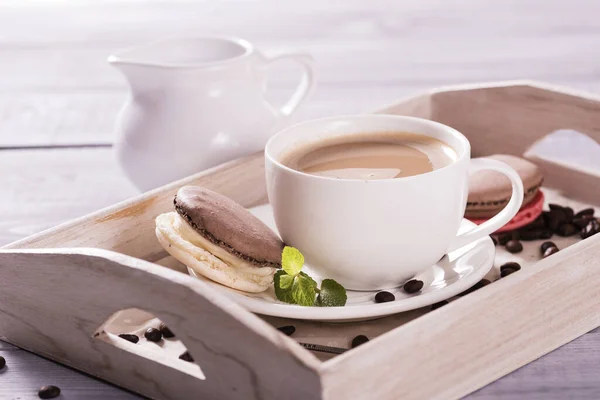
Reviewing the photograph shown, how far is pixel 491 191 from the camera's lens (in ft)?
5.29

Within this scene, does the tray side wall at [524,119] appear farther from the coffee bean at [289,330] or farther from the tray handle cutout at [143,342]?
the tray handle cutout at [143,342]

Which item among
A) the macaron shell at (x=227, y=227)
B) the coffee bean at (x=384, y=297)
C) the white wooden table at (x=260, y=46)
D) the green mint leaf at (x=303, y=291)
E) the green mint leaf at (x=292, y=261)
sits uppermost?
the macaron shell at (x=227, y=227)

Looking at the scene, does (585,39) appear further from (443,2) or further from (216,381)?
(216,381)

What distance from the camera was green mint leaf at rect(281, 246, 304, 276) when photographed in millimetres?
1268

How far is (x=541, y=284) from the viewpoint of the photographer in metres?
1.21

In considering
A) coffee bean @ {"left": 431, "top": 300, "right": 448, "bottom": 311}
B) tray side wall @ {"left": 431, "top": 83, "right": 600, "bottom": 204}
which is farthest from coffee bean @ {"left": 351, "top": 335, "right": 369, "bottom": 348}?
tray side wall @ {"left": 431, "top": 83, "right": 600, "bottom": 204}

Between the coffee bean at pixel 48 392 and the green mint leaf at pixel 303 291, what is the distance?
313mm

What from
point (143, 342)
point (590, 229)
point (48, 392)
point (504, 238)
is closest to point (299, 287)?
point (143, 342)

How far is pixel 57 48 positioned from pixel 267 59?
1584 mm

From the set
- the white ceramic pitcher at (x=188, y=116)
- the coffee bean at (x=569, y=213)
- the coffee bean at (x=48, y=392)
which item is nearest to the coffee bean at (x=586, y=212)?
the coffee bean at (x=569, y=213)

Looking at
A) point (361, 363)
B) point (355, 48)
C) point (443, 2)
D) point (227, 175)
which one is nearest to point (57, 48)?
point (355, 48)

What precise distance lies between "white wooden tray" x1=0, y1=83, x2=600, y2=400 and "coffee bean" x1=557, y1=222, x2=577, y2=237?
102mm

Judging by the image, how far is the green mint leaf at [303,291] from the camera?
1258mm

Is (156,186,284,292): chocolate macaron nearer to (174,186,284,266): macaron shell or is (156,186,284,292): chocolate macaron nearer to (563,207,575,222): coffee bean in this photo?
(174,186,284,266): macaron shell
